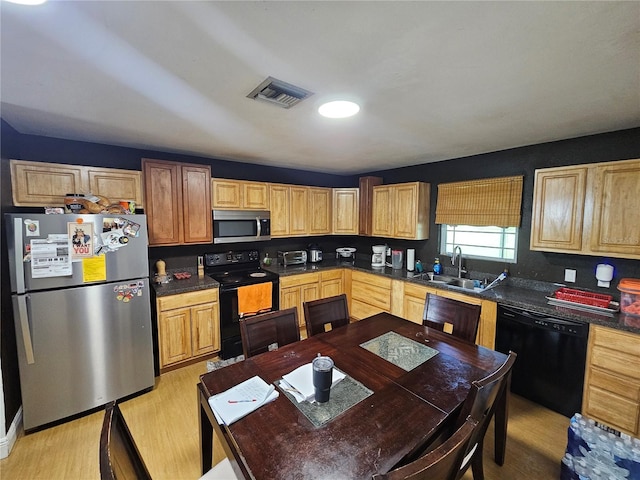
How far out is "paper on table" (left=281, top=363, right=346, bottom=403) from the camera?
1295 millimetres

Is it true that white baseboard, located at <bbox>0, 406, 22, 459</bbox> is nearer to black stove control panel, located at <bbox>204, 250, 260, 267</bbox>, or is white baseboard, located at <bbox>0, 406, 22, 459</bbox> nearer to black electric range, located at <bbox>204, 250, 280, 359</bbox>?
black electric range, located at <bbox>204, 250, 280, 359</bbox>

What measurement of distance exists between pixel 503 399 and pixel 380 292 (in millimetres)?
2015

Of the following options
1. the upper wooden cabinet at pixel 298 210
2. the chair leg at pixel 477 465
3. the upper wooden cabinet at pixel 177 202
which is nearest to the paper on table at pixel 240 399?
the chair leg at pixel 477 465

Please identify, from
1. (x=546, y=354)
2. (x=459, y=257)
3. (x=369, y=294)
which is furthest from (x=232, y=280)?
(x=546, y=354)

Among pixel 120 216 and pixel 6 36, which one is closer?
pixel 6 36

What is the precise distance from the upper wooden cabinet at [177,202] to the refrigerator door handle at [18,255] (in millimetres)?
947

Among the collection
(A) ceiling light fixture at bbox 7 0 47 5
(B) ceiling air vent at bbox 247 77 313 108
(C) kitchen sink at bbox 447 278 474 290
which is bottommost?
(C) kitchen sink at bbox 447 278 474 290

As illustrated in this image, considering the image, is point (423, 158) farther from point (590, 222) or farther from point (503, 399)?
point (503, 399)

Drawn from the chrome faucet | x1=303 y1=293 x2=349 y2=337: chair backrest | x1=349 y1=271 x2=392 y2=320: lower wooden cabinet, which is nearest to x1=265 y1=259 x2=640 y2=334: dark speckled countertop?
x1=349 y1=271 x2=392 y2=320: lower wooden cabinet

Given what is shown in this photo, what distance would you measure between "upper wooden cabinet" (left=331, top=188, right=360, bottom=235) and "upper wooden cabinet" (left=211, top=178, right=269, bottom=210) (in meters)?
1.19

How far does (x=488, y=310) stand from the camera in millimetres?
2598

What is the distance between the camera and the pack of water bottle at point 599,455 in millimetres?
1421

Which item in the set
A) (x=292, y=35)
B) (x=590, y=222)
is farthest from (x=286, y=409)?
(x=590, y=222)

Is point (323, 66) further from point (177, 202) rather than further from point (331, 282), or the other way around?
point (331, 282)
